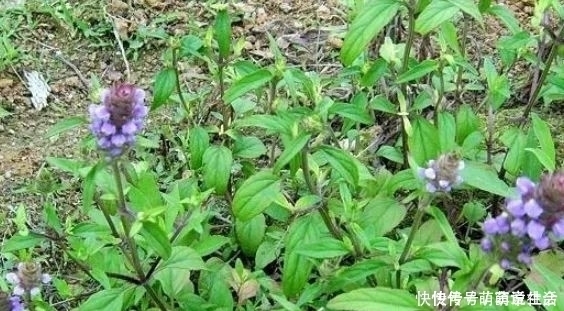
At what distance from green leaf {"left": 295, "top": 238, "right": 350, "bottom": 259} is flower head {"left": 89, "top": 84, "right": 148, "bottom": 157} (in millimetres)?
490

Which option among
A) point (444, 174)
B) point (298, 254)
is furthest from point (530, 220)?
point (298, 254)

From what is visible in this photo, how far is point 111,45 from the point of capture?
11.5ft

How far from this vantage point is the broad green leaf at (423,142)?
234cm

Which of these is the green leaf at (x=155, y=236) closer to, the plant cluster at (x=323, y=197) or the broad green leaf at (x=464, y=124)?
the plant cluster at (x=323, y=197)

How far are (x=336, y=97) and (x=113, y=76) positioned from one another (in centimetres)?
90

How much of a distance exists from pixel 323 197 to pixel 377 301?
44 cm

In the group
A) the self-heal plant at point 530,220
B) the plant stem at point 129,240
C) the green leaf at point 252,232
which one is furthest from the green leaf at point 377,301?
the green leaf at point 252,232

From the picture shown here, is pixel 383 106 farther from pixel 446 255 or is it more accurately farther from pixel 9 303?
pixel 9 303

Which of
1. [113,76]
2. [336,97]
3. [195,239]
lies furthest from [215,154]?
[113,76]

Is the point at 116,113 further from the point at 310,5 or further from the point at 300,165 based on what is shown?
the point at 310,5

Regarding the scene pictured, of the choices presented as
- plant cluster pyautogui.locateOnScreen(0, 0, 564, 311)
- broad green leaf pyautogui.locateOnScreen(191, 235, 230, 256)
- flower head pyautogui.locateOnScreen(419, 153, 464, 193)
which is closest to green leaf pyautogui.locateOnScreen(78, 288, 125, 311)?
plant cluster pyautogui.locateOnScreen(0, 0, 564, 311)

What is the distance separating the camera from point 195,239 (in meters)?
2.43

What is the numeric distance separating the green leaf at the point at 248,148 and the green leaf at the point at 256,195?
0.45 m

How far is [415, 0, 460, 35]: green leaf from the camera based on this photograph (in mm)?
2053
